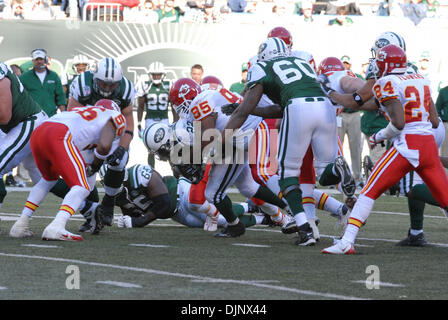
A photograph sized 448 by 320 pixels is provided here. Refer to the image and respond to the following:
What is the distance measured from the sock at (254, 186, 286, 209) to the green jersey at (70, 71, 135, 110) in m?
1.48

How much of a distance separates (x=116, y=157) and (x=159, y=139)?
460 mm

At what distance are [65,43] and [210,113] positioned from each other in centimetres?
883

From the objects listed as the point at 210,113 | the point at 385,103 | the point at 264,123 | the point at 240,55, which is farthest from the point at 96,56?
the point at 385,103

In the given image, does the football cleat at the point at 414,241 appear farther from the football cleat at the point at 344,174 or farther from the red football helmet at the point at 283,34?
the red football helmet at the point at 283,34

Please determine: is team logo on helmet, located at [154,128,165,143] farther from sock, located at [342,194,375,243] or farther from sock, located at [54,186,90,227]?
sock, located at [342,194,375,243]

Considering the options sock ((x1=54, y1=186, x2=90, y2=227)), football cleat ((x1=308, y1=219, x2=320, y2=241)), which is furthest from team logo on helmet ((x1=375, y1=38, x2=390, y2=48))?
sock ((x1=54, y1=186, x2=90, y2=227))

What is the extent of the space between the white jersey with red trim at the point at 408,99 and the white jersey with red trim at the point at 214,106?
1.63 m

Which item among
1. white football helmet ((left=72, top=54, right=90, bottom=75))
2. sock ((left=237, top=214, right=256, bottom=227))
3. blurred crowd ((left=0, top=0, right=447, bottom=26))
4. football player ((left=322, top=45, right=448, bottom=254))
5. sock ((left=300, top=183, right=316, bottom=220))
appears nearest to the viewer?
football player ((left=322, top=45, right=448, bottom=254))

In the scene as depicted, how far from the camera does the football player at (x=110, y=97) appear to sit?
7.73m

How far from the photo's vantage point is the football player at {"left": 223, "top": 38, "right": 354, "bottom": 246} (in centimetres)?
689

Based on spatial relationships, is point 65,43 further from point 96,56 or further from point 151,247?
point 151,247

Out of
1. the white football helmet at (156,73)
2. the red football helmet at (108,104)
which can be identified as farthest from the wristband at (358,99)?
the white football helmet at (156,73)

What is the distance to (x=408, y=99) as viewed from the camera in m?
6.35

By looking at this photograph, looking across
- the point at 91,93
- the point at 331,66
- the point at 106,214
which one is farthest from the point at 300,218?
the point at 91,93
